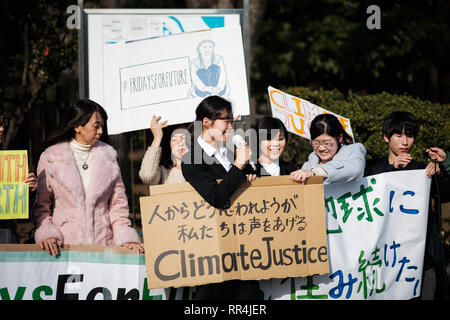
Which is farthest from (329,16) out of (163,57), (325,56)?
(163,57)

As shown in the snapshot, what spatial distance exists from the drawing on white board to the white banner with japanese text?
5.74ft

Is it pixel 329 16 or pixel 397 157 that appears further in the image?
pixel 329 16

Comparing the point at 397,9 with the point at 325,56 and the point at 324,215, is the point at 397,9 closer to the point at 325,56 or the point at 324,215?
the point at 325,56

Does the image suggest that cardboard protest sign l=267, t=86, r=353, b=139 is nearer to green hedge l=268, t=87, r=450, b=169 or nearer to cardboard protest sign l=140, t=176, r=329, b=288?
Answer: green hedge l=268, t=87, r=450, b=169

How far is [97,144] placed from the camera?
13.5ft

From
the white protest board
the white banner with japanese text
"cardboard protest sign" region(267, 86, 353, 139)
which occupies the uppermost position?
the white protest board

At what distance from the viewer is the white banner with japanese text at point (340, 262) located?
3891 millimetres

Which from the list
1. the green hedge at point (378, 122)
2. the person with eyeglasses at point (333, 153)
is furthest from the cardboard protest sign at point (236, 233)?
the green hedge at point (378, 122)

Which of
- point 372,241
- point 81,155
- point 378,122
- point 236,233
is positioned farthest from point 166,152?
point 378,122

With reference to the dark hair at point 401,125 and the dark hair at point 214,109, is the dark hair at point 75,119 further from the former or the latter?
the dark hair at point 401,125

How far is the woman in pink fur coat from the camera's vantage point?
3904 mm

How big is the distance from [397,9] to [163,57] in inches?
311

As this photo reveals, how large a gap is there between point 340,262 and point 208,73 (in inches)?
87.4

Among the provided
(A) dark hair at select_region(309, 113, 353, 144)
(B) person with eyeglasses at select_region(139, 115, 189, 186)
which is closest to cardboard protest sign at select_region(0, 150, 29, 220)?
(B) person with eyeglasses at select_region(139, 115, 189, 186)
